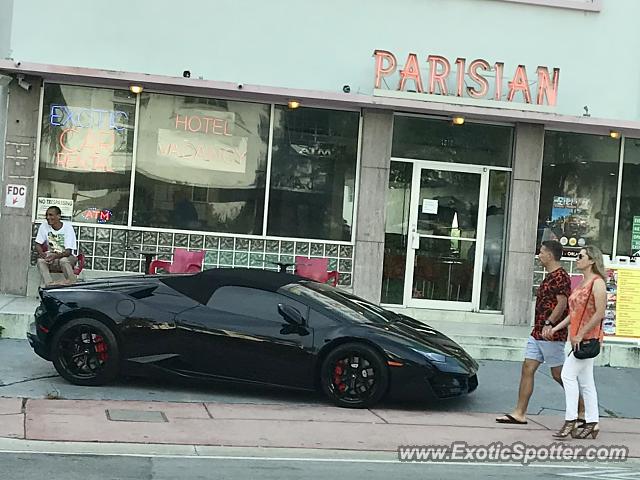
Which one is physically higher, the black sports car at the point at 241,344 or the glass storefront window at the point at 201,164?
the glass storefront window at the point at 201,164

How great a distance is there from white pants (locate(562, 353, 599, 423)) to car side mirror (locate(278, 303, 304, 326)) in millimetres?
2624

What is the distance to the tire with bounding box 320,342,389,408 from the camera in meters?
8.98

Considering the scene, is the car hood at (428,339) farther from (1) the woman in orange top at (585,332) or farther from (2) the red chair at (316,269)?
(2) the red chair at (316,269)

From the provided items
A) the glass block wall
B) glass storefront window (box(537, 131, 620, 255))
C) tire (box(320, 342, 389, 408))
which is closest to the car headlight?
tire (box(320, 342, 389, 408))

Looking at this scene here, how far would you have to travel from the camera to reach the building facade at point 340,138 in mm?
13461

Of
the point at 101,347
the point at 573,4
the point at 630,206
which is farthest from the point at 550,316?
the point at 573,4

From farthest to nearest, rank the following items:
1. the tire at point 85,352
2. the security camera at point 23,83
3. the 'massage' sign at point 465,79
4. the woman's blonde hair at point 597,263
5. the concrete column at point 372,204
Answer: the concrete column at point 372,204 < the 'massage' sign at point 465,79 < the security camera at point 23,83 < the tire at point 85,352 < the woman's blonde hair at point 597,263

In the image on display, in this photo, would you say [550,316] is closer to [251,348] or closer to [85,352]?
[251,348]

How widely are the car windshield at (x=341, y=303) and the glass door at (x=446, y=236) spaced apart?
4307mm

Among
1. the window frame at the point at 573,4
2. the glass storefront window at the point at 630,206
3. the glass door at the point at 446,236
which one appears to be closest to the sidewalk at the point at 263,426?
the glass door at the point at 446,236

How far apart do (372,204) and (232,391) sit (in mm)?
5247

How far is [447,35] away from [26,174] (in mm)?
6880

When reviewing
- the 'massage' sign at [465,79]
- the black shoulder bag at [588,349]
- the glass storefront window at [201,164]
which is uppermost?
the 'massage' sign at [465,79]

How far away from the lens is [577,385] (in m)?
8.36
